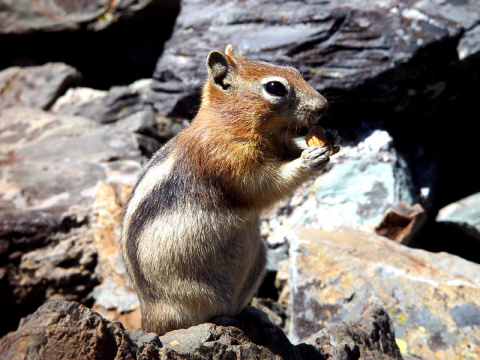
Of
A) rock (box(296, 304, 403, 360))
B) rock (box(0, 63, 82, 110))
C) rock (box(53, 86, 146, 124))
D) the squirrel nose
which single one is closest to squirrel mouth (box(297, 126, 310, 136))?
the squirrel nose

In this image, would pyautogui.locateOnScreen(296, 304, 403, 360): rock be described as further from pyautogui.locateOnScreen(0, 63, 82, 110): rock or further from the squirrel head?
pyautogui.locateOnScreen(0, 63, 82, 110): rock

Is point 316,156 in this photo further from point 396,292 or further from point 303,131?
A: point 396,292

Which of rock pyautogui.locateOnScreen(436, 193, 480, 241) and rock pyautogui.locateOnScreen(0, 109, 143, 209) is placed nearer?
rock pyautogui.locateOnScreen(436, 193, 480, 241)

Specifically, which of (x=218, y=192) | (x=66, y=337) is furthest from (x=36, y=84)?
(x=66, y=337)

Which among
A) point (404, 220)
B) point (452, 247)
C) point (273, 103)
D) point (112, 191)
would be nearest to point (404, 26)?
point (404, 220)

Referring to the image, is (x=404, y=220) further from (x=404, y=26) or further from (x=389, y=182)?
(x=404, y=26)

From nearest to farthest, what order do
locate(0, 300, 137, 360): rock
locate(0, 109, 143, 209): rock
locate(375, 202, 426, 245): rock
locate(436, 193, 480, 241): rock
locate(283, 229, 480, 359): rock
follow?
locate(0, 300, 137, 360): rock → locate(283, 229, 480, 359): rock → locate(375, 202, 426, 245): rock → locate(436, 193, 480, 241): rock → locate(0, 109, 143, 209): rock
